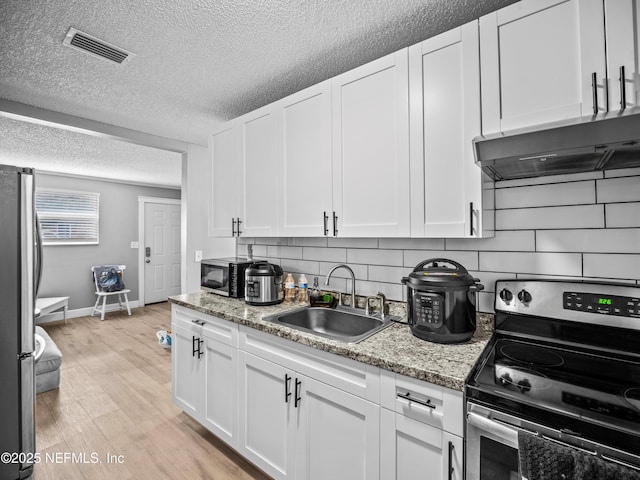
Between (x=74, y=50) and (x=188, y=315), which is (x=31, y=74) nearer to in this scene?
(x=74, y=50)

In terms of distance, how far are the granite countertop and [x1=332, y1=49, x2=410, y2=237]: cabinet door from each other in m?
0.51

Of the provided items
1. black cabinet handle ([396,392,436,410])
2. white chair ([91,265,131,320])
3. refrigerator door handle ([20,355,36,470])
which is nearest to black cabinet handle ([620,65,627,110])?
black cabinet handle ([396,392,436,410])

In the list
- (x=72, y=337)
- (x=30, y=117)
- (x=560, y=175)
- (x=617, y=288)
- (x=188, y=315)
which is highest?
(x=30, y=117)

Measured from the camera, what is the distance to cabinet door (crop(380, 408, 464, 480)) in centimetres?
103

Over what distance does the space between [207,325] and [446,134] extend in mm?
1755

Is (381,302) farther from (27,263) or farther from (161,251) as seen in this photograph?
(161,251)

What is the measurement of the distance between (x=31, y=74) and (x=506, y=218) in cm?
290

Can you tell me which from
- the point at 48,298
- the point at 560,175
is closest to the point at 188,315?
the point at 560,175

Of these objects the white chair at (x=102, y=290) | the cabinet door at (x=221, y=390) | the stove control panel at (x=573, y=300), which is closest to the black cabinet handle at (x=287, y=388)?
the cabinet door at (x=221, y=390)

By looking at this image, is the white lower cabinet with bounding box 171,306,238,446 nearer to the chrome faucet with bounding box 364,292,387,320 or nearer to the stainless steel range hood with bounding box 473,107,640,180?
the chrome faucet with bounding box 364,292,387,320

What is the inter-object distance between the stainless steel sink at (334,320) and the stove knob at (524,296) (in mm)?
613

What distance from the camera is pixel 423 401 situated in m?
1.09

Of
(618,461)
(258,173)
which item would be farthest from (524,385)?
(258,173)

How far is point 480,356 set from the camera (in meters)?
1.19
